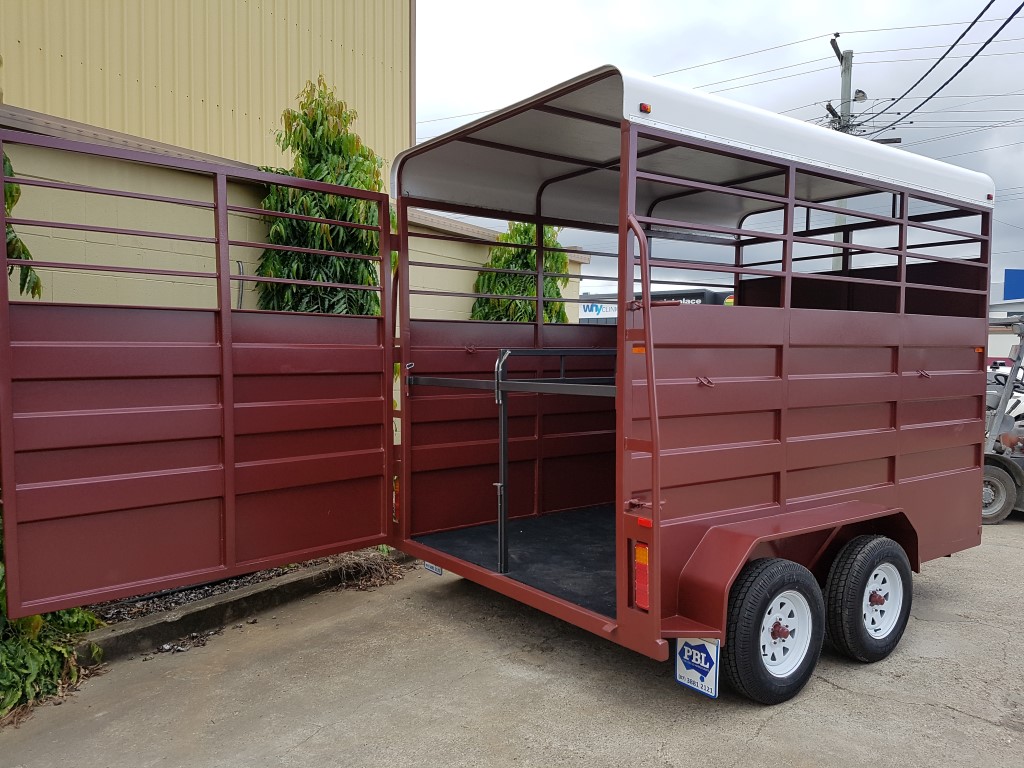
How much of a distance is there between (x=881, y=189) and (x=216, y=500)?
3.84 m

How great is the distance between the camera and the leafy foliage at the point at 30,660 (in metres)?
3.22

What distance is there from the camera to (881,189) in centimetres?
400

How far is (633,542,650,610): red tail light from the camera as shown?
2979 mm

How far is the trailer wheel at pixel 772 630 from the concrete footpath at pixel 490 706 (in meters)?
0.15

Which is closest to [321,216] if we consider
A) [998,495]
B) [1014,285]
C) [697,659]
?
[697,659]

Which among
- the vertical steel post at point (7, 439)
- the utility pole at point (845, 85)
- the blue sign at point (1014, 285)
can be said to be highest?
the utility pole at point (845, 85)

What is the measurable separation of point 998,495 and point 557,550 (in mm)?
5312

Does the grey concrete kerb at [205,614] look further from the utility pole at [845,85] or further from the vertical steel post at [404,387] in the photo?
the utility pole at [845,85]

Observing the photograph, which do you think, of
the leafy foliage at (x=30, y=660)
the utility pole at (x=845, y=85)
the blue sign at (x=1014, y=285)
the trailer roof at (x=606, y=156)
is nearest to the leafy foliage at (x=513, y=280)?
the trailer roof at (x=606, y=156)

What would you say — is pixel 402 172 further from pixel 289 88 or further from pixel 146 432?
pixel 289 88

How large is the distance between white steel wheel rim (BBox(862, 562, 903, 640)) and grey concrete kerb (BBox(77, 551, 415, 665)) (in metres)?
3.13

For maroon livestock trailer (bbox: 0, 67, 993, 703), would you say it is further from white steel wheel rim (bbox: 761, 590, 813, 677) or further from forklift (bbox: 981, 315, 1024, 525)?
forklift (bbox: 981, 315, 1024, 525)

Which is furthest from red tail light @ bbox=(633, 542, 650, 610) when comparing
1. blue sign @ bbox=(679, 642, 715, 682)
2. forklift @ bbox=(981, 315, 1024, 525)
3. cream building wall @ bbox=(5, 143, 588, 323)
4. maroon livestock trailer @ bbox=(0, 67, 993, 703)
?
forklift @ bbox=(981, 315, 1024, 525)

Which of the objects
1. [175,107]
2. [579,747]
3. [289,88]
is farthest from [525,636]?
[289,88]
